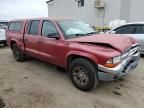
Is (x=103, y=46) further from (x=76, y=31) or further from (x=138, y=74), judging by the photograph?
(x=138, y=74)

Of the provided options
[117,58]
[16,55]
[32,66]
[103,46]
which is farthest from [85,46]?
[16,55]

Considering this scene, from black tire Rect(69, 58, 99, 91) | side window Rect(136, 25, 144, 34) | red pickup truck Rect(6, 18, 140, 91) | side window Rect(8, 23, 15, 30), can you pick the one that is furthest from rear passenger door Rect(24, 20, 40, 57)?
side window Rect(136, 25, 144, 34)

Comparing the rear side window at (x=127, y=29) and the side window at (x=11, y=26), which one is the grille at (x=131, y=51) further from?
the side window at (x=11, y=26)

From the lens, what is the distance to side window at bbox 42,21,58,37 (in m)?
4.34

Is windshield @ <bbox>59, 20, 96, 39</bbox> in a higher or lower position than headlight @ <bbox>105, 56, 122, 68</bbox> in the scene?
higher

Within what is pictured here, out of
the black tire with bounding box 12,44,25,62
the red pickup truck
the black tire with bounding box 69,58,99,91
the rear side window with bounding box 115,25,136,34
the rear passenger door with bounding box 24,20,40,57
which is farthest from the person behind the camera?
the rear side window with bounding box 115,25,136,34

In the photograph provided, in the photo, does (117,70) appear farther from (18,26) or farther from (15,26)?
(15,26)

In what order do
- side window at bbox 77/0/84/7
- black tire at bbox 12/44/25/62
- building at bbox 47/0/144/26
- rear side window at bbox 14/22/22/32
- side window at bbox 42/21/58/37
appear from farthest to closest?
side window at bbox 77/0/84/7
building at bbox 47/0/144/26
black tire at bbox 12/44/25/62
rear side window at bbox 14/22/22/32
side window at bbox 42/21/58/37

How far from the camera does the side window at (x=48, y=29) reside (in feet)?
14.2

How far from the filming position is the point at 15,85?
4184 millimetres

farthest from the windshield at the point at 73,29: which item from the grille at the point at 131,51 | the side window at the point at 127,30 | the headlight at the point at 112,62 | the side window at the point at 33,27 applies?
the side window at the point at 127,30

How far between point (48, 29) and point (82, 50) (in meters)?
1.59

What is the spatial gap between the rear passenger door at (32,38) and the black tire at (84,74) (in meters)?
1.75

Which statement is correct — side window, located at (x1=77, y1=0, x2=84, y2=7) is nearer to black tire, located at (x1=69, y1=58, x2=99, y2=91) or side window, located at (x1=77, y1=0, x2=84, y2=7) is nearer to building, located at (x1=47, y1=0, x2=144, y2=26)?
building, located at (x1=47, y1=0, x2=144, y2=26)
